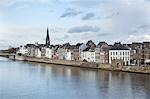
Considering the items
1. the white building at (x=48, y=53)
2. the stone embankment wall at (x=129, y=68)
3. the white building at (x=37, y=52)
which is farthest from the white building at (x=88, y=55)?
the white building at (x=37, y=52)

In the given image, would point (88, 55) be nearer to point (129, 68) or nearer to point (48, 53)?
point (129, 68)

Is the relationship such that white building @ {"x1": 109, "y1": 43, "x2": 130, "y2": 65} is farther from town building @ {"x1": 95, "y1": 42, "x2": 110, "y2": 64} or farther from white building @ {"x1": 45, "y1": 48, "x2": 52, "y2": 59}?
white building @ {"x1": 45, "y1": 48, "x2": 52, "y2": 59}

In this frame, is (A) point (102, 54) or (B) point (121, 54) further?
(A) point (102, 54)

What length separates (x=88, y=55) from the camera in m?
77.0

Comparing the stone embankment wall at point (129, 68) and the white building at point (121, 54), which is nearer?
the stone embankment wall at point (129, 68)

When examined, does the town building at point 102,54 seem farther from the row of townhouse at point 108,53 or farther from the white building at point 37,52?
the white building at point 37,52

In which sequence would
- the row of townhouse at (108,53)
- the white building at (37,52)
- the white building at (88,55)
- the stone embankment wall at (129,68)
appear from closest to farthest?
the stone embankment wall at (129,68), the row of townhouse at (108,53), the white building at (88,55), the white building at (37,52)

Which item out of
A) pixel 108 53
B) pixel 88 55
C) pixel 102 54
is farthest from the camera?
pixel 88 55

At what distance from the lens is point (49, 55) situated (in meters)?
106

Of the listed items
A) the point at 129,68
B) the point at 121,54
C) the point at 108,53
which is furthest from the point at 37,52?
the point at 129,68

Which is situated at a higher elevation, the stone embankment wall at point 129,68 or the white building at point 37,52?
the white building at point 37,52

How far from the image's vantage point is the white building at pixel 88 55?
75.0 m

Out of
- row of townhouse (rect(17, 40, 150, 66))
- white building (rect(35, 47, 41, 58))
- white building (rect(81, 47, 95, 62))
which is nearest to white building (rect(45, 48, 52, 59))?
row of townhouse (rect(17, 40, 150, 66))

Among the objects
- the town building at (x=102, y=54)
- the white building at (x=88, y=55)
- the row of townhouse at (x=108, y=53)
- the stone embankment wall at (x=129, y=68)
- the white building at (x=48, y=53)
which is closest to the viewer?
the stone embankment wall at (x=129, y=68)
